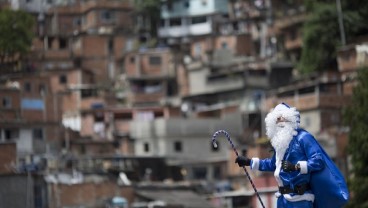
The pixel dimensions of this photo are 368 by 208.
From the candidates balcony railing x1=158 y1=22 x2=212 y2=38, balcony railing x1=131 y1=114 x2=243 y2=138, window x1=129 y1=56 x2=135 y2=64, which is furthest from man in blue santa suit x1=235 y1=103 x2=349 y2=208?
balcony railing x1=158 y1=22 x2=212 y2=38

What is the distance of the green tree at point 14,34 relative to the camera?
71.0 meters

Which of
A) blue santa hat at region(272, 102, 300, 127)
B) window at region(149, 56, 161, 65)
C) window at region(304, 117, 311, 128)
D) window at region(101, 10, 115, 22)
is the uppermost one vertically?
window at region(101, 10, 115, 22)

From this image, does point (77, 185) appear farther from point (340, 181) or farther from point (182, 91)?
point (340, 181)

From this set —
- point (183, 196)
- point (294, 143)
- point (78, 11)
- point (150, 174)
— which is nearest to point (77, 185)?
point (183, 196)

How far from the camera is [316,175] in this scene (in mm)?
12070

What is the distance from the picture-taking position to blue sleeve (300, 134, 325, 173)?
12.0 meters

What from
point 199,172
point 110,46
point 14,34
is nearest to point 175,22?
point 110,46

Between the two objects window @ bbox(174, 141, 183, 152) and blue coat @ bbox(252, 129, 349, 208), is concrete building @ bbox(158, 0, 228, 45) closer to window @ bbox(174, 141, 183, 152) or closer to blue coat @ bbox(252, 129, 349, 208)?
window @ bbox(174, 141, 183, 152)

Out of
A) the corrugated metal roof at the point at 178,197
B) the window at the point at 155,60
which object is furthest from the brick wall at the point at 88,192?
the window at the point at 155,60

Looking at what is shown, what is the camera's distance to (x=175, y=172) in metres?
60.6

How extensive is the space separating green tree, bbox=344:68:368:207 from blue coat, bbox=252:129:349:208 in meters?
27.0

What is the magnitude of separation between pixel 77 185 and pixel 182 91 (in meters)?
27.5

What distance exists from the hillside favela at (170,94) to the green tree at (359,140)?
59 mm

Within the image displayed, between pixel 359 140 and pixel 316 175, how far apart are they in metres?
32.1
